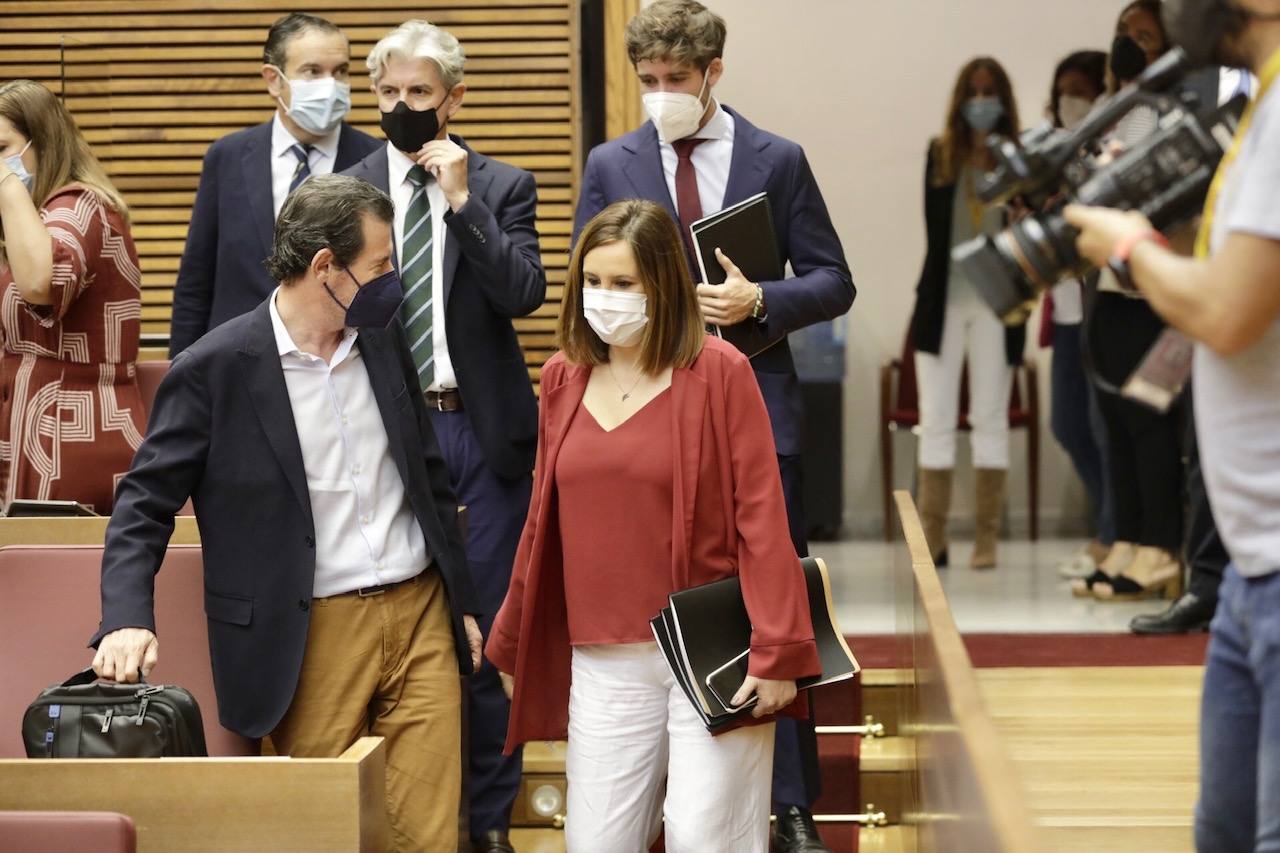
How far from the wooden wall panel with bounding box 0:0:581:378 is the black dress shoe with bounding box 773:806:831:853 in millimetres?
2530

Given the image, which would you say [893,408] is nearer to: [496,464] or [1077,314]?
[1077,314]

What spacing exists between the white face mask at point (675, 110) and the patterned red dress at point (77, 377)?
1.36 meters

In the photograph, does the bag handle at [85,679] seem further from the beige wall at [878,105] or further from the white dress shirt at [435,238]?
the beige wall at [878,105]

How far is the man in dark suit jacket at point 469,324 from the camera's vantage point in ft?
13.0

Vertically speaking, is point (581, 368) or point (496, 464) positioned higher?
point (581, 368)

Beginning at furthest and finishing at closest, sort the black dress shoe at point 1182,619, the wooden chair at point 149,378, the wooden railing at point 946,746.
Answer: the black dress shoe at point 1182,619, the wooden chair at point 149,378, the wooden railing at point 946,746

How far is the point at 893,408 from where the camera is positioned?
811cm

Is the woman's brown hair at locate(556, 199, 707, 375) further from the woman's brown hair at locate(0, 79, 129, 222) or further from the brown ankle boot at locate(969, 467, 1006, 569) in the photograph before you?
the brown ankle boot at locate(969, 467, 1006, 569)

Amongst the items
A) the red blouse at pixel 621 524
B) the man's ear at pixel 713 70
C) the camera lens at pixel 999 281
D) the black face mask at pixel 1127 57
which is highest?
the black face mask at pixel 1127 57

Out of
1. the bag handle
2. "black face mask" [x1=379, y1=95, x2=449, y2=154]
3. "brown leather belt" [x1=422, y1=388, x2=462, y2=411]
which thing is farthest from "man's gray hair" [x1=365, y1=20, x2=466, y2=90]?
the bag handle

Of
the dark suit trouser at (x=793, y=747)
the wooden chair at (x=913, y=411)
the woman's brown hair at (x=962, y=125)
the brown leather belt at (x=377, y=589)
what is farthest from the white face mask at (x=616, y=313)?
the wooden chair at (x=913, y=411)

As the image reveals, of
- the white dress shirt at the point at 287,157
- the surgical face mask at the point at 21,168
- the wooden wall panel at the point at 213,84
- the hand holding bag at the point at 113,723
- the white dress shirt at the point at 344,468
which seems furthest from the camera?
the wooden wall panel at the point at 213,84

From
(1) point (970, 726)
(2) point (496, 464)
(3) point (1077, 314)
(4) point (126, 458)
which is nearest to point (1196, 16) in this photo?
(1) point (970, 726)

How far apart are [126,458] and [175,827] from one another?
1696 mm
